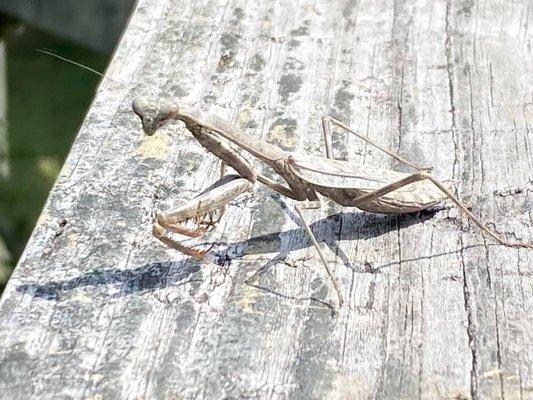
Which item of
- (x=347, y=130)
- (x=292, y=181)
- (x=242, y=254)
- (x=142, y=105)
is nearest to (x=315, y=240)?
(x=242, y=254)

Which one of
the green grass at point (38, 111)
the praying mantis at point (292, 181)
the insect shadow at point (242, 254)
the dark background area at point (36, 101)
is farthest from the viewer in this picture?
the green grass at point (38, 111)

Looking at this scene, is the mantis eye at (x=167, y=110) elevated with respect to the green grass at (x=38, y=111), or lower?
elevated

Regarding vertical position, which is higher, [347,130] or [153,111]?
[153,111]

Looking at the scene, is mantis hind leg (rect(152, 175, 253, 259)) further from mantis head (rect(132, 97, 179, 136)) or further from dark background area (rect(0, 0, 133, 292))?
dark background area (rect(0, 0, 133, 292))

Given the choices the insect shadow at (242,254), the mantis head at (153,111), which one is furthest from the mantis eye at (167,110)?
the insect shadow at (242,254)

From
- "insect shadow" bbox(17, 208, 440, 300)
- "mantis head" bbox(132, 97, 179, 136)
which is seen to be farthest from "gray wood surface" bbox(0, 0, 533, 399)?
"mantis head" bbox(132, 97, 179, 136)

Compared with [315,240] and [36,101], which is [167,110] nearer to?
[315,240]

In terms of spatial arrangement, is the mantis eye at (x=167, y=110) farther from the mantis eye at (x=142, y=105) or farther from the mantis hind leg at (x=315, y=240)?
the mantis hind leg at (x=315, y=240)
